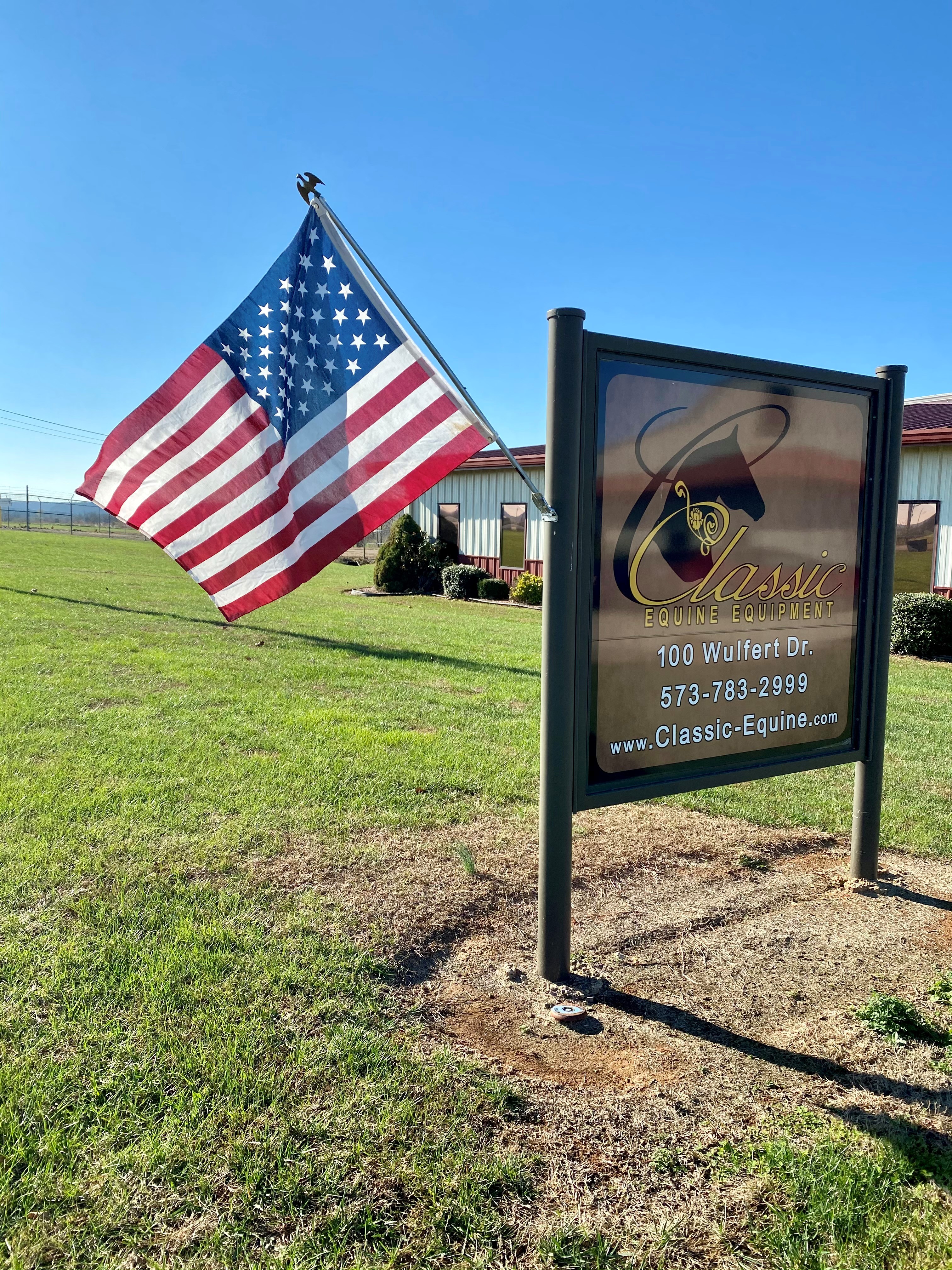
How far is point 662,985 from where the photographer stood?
3.51m

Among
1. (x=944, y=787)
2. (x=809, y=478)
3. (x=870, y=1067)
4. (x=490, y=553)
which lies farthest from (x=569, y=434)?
(x=490, y=553)

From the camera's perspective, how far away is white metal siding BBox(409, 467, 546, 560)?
71.7ft

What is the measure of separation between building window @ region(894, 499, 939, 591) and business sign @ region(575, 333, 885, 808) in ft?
35.8

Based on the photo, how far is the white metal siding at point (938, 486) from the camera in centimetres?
1394

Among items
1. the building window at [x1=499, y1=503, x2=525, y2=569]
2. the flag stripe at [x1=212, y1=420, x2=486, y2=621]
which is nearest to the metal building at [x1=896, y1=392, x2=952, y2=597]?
the building window at [x1=499, y1=503, x2=525, y2=569]

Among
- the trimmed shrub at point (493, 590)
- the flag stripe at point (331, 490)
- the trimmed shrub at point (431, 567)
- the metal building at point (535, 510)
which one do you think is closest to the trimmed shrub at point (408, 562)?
the trimmed shrub at point (431, 567)

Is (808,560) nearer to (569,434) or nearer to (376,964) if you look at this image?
(569,434)

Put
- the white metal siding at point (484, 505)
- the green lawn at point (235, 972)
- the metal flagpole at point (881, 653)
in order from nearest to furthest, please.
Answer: the green lawn at point (235, 972), the metal flagpole at point (881, 653), the white metal siding at point (484, 505)

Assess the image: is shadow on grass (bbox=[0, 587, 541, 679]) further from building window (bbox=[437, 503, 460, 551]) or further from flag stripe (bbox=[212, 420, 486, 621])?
building window (bbox=[437, 503, 460, 551])

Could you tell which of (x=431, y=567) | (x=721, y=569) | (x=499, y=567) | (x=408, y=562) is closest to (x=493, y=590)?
(x=499, y=567)

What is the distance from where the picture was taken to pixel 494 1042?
307 cm

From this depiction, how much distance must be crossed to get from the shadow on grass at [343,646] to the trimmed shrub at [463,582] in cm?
784

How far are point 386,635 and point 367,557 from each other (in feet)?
97.7

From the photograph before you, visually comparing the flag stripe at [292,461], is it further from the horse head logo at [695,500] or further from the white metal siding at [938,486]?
the white metal siding at [938,486]
